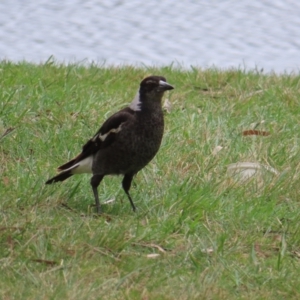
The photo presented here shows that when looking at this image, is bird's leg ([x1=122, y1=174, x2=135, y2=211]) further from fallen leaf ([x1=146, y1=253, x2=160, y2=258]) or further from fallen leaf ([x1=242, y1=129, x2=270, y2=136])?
fallen leaf ([x1=242, y1=129, x2=270, y2=136])

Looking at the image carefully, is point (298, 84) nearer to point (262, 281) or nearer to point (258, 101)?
point (258, 101)

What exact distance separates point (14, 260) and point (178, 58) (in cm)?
630

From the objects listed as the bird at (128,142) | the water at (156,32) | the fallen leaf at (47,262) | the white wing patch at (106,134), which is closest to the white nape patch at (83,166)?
the bird at (128,142)

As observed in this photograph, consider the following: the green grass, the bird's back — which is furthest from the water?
the bird's back

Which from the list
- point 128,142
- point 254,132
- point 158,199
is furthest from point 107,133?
point 254,132

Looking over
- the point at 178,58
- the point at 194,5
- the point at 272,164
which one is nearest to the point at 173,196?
the point at 272,164

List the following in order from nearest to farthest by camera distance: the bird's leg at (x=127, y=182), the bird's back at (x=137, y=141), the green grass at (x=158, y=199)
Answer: the green grass at (x=158, y=199)
the bird's back at (x=137, y=141)
the bird's leg at (x=127, y=182)

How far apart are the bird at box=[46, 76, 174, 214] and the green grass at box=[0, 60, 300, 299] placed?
124 millimetres

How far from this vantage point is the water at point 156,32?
36.0 feet

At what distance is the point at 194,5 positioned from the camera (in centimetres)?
1360

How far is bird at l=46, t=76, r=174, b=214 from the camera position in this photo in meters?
5.66

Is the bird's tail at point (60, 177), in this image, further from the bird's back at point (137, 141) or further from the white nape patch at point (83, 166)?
the bird's back at point (137, 141)

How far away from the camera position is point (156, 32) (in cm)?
1216

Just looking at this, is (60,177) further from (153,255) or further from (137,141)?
(153,255)
